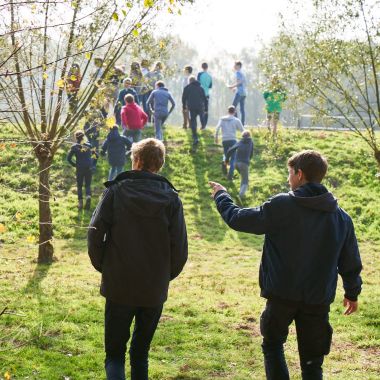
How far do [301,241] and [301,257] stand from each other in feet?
0.39

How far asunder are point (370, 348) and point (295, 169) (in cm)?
360

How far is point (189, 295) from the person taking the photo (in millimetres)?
9812

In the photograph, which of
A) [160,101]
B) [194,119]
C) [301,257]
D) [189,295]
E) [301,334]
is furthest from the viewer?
[194,119]

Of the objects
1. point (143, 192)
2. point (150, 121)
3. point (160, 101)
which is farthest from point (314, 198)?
point (150, 121)

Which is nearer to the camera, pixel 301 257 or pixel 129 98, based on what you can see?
pixel 301 257

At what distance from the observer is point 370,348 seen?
24.0 ft

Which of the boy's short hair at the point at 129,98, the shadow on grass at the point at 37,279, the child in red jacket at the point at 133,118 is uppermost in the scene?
the boy's short hair at the point at 129,98

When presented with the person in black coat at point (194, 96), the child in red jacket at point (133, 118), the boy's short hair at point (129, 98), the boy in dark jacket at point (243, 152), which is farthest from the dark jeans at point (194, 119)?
the boy's short hair at point (129, 98)

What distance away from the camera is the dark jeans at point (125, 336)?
4.57 meters

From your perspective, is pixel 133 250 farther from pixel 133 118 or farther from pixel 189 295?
pixel 133 118

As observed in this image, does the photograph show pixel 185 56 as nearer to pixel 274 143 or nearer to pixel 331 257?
pixel 274 143

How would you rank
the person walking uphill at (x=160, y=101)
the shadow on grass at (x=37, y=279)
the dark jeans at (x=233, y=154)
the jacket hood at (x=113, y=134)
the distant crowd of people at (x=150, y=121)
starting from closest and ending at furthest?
the shadow on grass at (x=37, y=279), the distant crowd of people at (x=150, y=121), the jacket hood at (x=113, y=134), the dark jeans at (x=233, y=154), the person walking uphill at (x=160, y=101)

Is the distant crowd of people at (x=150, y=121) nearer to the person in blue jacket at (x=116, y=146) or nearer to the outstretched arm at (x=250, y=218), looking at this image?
the person in blue jacket at (x=116, y=146)

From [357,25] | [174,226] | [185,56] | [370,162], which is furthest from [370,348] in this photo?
[185,56]
